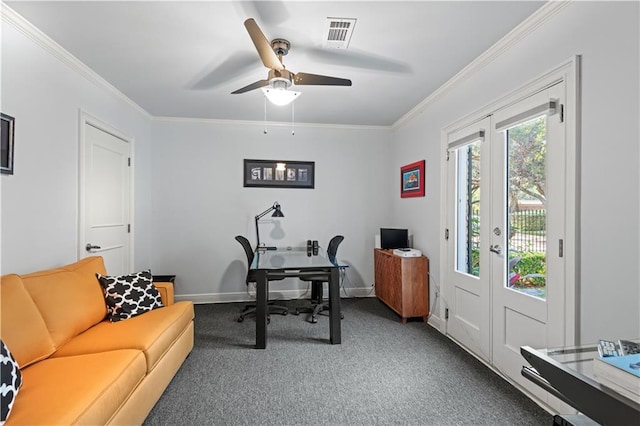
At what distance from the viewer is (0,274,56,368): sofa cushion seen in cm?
160

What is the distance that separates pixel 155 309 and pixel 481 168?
293cm

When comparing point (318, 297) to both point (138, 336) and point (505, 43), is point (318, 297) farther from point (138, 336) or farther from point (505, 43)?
point (505, 43)

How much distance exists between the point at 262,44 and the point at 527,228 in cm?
214

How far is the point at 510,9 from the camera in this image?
6.47ft

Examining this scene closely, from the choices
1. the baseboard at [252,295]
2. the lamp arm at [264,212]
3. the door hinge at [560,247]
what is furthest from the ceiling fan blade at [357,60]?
the baseboard at [252,295]

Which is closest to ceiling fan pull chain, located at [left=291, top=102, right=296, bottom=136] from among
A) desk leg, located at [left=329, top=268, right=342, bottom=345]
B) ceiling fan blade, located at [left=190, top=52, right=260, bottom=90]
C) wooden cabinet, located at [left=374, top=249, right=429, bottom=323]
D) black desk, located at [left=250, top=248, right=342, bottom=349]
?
ceiling fan blade, located at [left=190, top=52, right=260, bottom=90]

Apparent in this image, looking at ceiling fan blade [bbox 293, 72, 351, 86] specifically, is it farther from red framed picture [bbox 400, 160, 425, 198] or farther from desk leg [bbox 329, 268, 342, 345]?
red framed picture [bbox 400, 160, 425, 198]

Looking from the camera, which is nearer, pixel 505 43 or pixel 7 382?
pixel 7 382

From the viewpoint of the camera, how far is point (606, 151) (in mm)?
1638

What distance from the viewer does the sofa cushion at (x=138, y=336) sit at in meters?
1.88

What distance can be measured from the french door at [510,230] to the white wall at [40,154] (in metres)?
3.40

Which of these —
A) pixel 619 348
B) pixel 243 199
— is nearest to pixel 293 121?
pixel 243 199

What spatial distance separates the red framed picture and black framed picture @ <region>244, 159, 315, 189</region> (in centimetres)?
127

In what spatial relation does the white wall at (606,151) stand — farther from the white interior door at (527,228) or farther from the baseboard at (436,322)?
the baseboard at (436,322)
